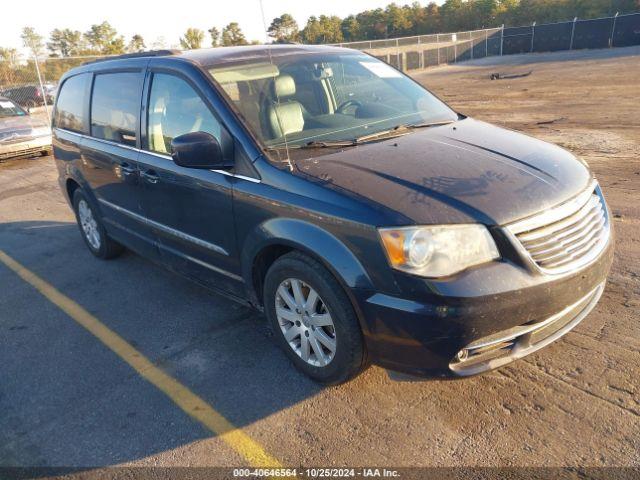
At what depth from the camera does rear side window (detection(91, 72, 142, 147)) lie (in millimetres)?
4023

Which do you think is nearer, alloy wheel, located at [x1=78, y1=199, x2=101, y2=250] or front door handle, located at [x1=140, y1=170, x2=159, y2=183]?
front door handle, located at [x1=140, y1=170, x2=159, y2=183]

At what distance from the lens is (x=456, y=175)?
2.72 m

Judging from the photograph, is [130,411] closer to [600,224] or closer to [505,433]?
[505,433]

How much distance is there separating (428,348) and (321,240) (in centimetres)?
75

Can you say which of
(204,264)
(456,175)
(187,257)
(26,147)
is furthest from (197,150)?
(26,147)

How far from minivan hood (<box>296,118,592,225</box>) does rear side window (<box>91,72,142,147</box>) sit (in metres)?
1.80

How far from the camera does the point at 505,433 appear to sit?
2572 mm

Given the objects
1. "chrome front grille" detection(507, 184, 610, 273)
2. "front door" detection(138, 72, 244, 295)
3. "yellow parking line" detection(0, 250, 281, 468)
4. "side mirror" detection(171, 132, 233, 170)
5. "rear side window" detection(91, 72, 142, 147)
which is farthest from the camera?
"rear side window" detection(91, 72, 142, 147)

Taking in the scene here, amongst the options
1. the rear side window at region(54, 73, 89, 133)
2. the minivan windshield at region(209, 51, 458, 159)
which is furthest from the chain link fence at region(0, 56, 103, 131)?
the minivan windshield at region(209, 51, 458, 159)

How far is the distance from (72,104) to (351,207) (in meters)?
3.98

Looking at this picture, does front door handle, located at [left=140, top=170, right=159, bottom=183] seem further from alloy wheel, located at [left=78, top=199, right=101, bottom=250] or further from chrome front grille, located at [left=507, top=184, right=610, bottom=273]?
chrome front grille, located at [left=507, top=184, right=610, bottom=273]

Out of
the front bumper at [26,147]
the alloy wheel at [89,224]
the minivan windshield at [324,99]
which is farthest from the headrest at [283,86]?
the front bumper at [26,147]

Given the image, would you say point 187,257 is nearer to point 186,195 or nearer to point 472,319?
point 186,195

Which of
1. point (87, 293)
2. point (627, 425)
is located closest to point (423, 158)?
point (627, 425)
